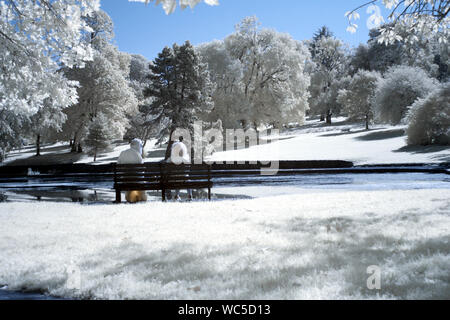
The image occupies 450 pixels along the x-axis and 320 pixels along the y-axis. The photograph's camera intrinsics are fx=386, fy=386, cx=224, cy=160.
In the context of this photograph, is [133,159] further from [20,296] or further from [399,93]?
[399,93]

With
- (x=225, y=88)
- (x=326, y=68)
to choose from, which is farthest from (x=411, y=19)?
(x=326, y=68)

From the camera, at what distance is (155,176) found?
426 inches

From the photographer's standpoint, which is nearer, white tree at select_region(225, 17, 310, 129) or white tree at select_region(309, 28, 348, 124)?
white tree at select_region(225, 17, 310, 129)

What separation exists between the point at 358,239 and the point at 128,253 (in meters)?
2.93

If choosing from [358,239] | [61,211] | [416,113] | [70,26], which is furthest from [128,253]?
[416,113]

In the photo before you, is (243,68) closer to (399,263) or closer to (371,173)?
(371,173)

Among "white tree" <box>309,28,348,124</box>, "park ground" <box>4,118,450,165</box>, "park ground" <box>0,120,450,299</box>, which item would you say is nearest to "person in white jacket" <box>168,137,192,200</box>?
"park ground" <box>0,120,450,299</box>

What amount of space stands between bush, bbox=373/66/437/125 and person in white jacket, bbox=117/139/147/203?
31816 millimetres

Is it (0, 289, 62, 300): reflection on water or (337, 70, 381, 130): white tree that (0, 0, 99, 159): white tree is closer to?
(0, 289, 62, 300): reflection on water

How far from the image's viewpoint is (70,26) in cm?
1031

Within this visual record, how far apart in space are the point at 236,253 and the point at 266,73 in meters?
43.4

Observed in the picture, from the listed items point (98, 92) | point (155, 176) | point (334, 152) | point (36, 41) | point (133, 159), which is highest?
point (98, 92)

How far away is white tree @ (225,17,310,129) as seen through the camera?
147 ft

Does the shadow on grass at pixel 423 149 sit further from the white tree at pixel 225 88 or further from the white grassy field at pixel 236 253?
the white grassy field at pixel 236 253
